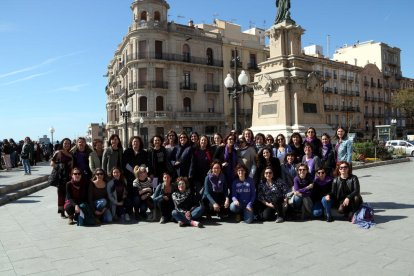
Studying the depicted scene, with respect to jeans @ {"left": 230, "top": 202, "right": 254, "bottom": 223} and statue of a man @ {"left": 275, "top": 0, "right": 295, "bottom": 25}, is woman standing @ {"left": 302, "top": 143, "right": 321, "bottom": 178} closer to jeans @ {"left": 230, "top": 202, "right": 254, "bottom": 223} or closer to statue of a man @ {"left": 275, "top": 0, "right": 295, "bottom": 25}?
jeans @ {"left": 230, "top": 202, "right": 254, "bottom": 223}

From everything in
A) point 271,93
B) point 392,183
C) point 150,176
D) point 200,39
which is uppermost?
point 200,39

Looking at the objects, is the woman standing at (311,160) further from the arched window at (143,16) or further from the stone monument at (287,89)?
the arched window at (143,16)

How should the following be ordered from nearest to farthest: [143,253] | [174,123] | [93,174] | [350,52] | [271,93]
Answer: [143,253] < [93,174] < [271,93] < [174,123] < [350,52]

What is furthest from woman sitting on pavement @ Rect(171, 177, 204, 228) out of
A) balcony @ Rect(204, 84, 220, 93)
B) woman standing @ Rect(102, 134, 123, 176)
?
balcony @ Rect(204, 84, 220, 93)

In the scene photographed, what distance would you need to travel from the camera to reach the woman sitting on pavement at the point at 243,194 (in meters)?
6.85

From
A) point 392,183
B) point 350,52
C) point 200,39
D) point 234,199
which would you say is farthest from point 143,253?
point 350,52

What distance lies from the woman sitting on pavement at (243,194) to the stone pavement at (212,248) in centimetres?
30

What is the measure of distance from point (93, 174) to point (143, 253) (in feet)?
9.50

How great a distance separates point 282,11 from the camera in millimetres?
16031

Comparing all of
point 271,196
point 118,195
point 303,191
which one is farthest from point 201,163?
point 303,191

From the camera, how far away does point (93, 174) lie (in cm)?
739

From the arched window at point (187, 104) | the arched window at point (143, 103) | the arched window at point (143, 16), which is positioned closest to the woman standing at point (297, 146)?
the arched window at point (143, 103)

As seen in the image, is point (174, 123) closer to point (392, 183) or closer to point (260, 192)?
point (392, 183)

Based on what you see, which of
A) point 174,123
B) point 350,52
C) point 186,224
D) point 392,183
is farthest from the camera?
point 350,52
